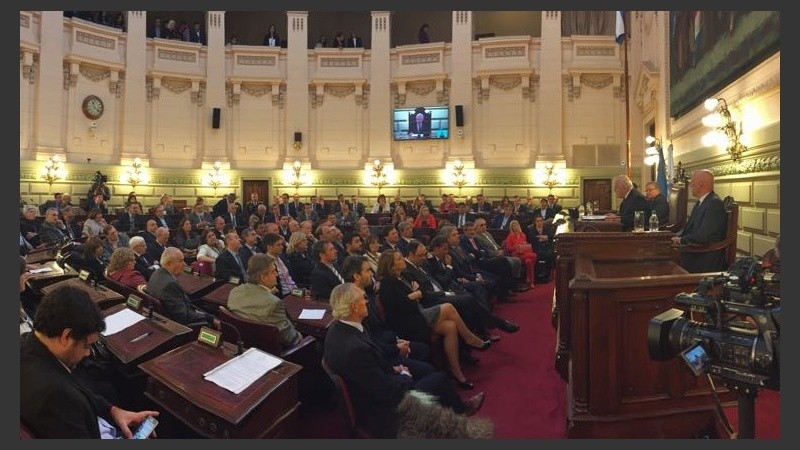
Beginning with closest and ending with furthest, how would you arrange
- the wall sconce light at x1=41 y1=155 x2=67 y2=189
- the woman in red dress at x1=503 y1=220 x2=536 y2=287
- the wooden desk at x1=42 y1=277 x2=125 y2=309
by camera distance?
1. the wooden desk at x1=42 y1=277 x2=125 y2=309
2. the woman in red dress at x1=503 y1=220 x2=536 y2=287
3. the wall sconce light at x1=41 y1=155 x2=67 y2=189

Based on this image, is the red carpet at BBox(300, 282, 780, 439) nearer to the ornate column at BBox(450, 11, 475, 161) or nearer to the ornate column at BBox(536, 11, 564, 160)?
the ornate column at BBox(536, 11, 564, 160)

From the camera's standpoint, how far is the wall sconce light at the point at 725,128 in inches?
262

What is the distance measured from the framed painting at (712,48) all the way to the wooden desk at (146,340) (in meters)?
5.83

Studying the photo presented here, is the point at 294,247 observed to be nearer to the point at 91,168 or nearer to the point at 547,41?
the point at 91,168

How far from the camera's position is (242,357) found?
2.97 metres

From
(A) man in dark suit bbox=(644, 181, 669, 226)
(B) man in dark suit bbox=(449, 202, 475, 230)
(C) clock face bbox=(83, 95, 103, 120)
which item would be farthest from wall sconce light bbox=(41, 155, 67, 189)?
(A) man in dark suit bbox=(644, 181, 669, 226)

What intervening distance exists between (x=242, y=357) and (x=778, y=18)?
557cm

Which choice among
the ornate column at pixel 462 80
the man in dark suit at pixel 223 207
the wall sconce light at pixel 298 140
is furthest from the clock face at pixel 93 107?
the ornate column at pixel 462 80

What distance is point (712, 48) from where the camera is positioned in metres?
7.27

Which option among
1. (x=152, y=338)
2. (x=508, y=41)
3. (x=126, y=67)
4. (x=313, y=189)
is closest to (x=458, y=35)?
(x=508, y=41)

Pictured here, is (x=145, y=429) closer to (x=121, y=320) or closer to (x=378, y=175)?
(x=121, y=320)

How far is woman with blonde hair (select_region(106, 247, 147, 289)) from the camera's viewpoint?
500 cm

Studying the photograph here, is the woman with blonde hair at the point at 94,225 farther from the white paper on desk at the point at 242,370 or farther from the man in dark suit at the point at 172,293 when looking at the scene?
the white paper on desk at the point at 242,370

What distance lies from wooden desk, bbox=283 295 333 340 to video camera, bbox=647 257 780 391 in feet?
8.68
